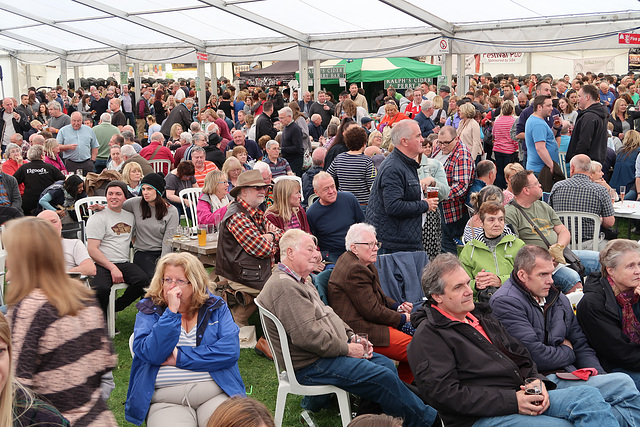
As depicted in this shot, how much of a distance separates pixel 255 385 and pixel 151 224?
6.30 ft

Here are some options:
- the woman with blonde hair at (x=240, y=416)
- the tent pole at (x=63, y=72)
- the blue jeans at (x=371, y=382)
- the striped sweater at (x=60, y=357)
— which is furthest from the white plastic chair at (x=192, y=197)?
the tent pole at (x=63, y=72)

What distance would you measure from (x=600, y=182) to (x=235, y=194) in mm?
3773

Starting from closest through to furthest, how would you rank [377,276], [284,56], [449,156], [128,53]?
[377,276] < [449,156] < [284,56] < [128,53]

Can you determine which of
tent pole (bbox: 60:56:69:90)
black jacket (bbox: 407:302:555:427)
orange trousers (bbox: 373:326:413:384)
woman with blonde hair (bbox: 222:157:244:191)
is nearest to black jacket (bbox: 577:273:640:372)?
black jacket (bbox: 407:302:555:427)

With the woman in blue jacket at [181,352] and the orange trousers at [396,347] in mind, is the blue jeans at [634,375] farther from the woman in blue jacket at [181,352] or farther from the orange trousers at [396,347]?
the woman in blue jacket at [181,352]

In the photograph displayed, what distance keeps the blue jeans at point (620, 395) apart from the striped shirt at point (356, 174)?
3.46 m

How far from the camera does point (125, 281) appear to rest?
546 centimetres

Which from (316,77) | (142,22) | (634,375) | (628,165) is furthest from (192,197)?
(142,22)

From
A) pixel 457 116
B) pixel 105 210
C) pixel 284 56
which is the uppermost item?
pixel 284 56

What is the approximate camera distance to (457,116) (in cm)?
1123

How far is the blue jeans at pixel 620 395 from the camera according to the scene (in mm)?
3195

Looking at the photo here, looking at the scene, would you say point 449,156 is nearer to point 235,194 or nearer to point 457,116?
point 235,194

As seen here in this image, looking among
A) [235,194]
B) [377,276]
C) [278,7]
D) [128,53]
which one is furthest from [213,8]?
[377,276]

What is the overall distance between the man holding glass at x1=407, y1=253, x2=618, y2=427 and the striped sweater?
1471 millimetres
